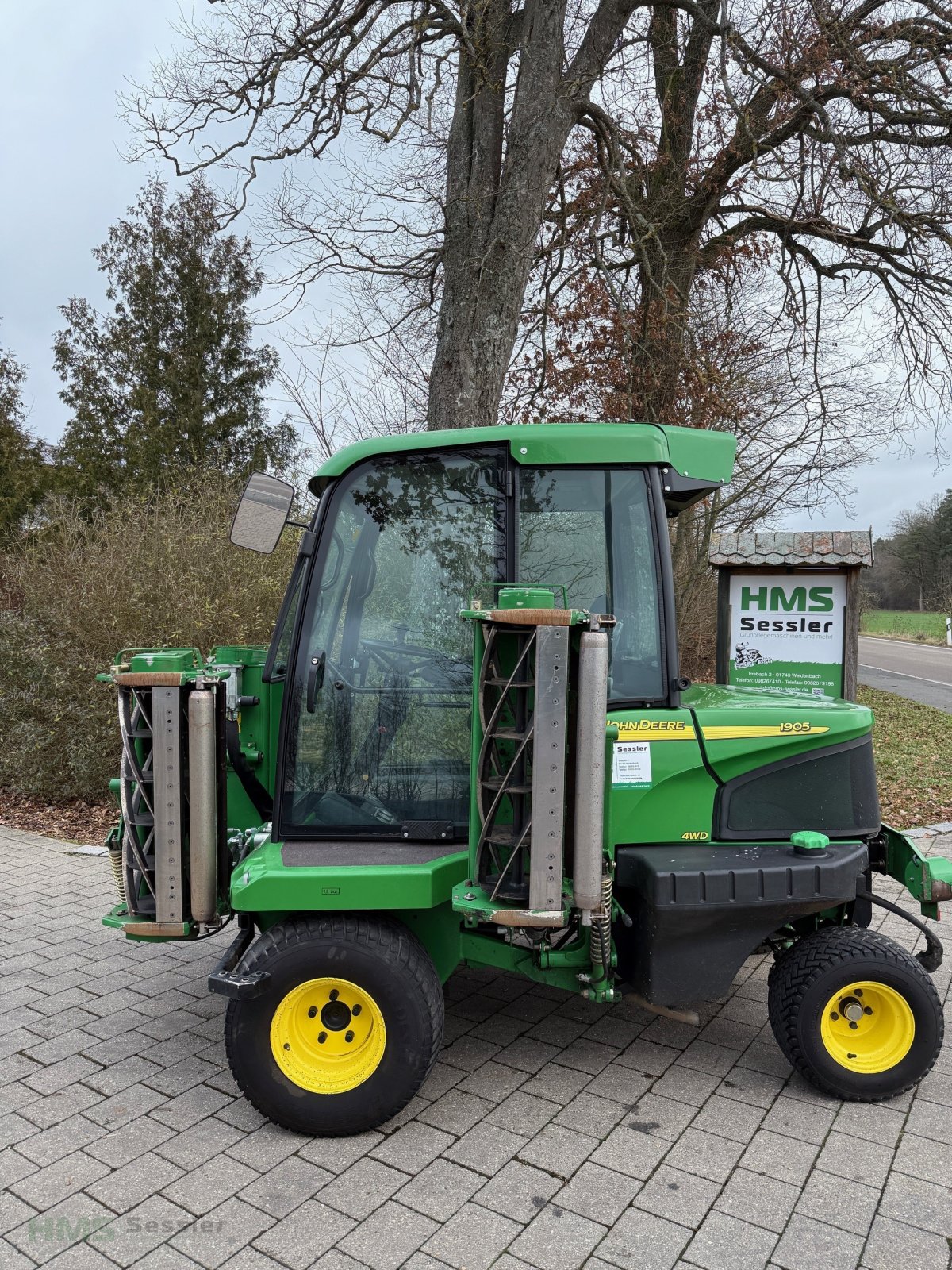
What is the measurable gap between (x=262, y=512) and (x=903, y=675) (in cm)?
2064

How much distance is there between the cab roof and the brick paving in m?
2.12

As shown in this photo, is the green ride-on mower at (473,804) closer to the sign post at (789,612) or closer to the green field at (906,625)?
the sign post at (789,612)

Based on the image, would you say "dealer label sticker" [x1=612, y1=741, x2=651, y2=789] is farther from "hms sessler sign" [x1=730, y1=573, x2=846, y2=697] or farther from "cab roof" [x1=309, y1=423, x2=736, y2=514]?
"hms sessler sign" [x1=730, y1=573, x2=846, y2=697]

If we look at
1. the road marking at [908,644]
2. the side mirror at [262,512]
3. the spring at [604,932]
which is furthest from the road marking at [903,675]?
the side mirror at [262,512]

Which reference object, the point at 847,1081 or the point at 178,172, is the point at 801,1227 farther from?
the point at 178,172

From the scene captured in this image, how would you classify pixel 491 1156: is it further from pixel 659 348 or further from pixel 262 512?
pixel 659 348

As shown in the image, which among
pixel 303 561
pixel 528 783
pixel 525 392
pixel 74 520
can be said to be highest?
pixel 525 392

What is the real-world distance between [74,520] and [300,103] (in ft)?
13.2

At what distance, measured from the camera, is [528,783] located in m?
2.77

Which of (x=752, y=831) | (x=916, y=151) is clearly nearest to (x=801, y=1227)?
(x=752, y=831)

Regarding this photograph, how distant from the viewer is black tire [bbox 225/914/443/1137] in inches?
113

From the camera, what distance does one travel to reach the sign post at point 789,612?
20.9 feet

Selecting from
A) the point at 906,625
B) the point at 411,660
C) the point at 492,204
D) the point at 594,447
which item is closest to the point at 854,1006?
the point at 411,660

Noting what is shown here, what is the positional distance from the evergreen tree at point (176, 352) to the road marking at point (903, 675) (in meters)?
16.5
